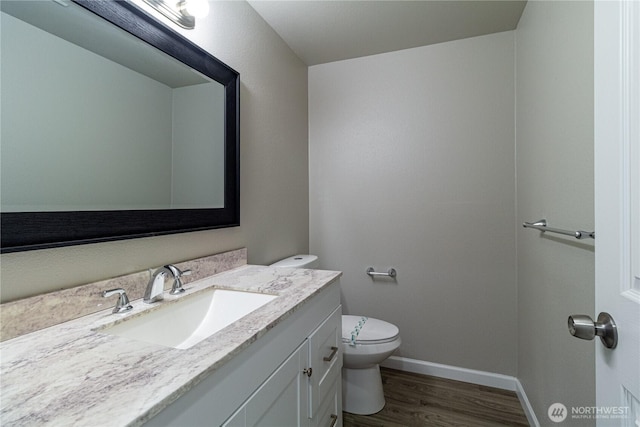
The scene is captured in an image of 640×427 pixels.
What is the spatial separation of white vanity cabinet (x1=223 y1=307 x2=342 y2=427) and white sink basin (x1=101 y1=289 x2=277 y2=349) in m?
0.24

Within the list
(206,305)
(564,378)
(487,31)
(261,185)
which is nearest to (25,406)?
(206,305)

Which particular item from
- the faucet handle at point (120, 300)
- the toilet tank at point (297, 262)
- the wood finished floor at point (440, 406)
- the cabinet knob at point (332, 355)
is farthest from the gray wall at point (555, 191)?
the faucet handle at point (120, 300)

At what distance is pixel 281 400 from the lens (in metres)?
0.82

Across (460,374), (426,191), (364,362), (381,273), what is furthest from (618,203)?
(460,374)

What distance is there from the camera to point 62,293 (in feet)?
A: 2.48

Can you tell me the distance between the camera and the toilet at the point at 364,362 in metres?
1.55

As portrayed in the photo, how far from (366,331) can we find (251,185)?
1.07 meters

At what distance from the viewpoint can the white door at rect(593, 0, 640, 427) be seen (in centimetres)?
47

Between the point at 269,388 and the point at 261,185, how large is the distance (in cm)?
112

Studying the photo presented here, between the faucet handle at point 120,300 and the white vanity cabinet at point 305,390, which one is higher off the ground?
the faucet handle at point 120,300

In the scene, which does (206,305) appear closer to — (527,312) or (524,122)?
(527,312)

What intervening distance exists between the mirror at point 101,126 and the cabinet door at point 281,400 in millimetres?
630

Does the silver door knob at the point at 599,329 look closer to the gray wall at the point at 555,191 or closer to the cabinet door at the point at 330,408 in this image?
the gray wall at the point at 555,191

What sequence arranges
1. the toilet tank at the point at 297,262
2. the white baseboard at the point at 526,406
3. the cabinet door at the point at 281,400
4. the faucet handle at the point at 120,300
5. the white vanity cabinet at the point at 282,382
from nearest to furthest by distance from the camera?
the white vanity cabinet at the point at 282,382
the cabinet door at the point at 281,400
the faucet handle at the point at 120,300
the white baseboard at the point at 526,406
the toilet tank at the point at 297,262
